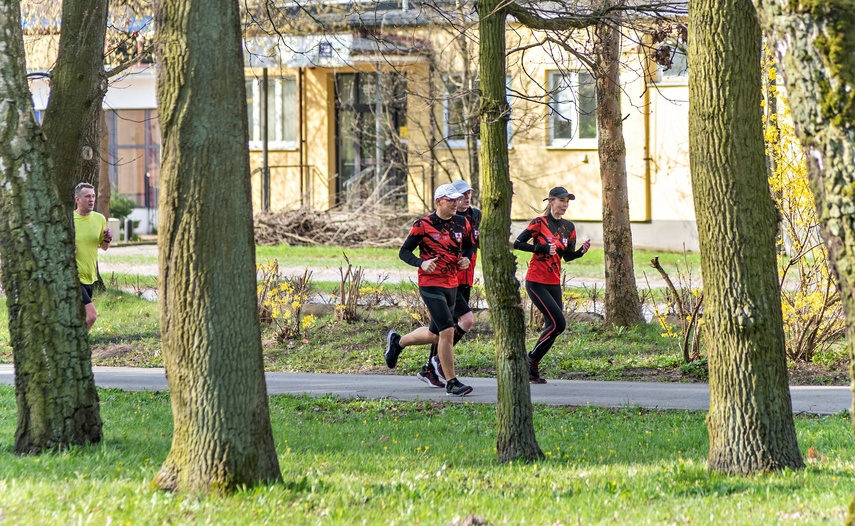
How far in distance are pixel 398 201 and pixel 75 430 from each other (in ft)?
63.0

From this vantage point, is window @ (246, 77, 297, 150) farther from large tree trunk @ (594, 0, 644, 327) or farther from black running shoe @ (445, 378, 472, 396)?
black running shoe @ (445, 378, 472, 396)

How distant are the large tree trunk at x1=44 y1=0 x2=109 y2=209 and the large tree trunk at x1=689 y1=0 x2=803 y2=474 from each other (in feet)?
16.1

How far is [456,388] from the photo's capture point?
10.6 m

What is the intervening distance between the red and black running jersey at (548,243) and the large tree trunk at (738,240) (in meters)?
4.68

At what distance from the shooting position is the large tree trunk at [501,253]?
23.6 ft

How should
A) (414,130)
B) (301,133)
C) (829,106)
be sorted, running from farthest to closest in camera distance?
(301,133)
(414,130)
(829,106)

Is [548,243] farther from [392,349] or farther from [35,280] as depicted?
[35,280]

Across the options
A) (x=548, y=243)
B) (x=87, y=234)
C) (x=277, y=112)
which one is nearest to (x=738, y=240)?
(x=548, y=243)

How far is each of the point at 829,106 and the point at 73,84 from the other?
6.51 metres

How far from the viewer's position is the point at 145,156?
33406 millimetres

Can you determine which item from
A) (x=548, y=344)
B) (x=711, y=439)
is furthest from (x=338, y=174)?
(x=711, y=439)

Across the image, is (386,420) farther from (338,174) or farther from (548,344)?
(338,174)

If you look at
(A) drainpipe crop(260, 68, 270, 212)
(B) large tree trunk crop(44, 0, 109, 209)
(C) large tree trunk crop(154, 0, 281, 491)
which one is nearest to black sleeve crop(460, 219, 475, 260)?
(B) large tree trunk crop(44, 0, 109, 209)

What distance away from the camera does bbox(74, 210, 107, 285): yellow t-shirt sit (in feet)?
37.4
